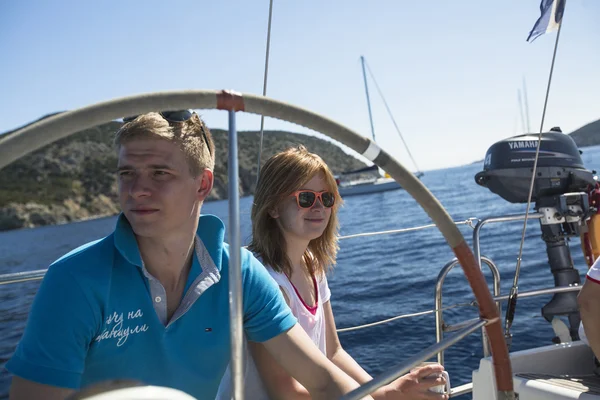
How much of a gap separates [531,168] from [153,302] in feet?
8.80

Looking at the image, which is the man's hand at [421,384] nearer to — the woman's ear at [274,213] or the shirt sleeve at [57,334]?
the woman's ear at [274,213]

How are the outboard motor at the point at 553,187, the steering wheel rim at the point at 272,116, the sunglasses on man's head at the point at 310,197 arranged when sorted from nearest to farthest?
the steering wheel rim at the point at 272,116, the sunglasses on man's head at the point at 310,197, the outboard motor at the point at 553,187

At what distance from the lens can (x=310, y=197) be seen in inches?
65.6

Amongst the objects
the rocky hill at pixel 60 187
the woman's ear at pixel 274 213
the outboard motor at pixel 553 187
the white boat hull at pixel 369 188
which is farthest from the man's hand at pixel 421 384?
the rocky hill at pixel 60 187

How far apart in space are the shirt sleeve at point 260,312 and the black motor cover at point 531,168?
2247 millimetres

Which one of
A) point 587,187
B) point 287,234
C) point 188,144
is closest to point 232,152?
A: point 188,144

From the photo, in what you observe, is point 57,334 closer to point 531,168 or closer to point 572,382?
point 572,382

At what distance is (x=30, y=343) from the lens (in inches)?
32.3

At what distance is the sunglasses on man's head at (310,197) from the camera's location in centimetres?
165

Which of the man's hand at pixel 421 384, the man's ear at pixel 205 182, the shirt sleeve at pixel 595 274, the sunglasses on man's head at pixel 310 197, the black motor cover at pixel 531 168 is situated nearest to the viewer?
the man's ear at pixel 205 182

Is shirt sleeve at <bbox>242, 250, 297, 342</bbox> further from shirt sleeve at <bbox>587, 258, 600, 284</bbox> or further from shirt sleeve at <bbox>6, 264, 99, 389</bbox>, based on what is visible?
shirt sleeve at <bbox>587, 258, 600, 284</bbox>

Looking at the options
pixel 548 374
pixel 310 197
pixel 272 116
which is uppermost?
pixel 272 116

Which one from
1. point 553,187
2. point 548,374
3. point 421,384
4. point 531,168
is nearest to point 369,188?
point 531,168

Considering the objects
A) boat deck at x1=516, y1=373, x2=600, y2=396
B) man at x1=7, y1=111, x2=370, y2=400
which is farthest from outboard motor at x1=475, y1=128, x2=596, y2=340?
man at x1=7, y1=111, x2=370, y2=400
